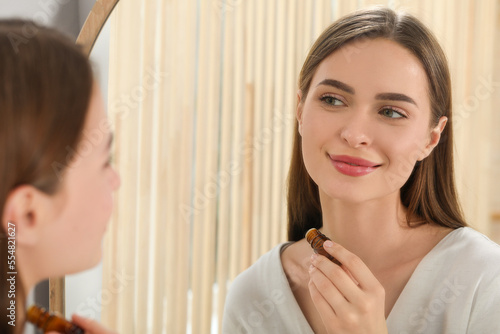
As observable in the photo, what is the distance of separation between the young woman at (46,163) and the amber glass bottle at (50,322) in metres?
0.01

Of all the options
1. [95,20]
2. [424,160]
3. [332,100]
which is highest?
[95,20]

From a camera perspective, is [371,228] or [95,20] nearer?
[371,228]

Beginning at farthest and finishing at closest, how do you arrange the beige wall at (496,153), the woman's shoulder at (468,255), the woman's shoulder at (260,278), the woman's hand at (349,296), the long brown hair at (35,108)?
the beige wall at (496,153), the woman's shoulder at (260,278), the woman's shoulder at (468,255), the woman's hand at (349,296), the long brown hair at (35,108)

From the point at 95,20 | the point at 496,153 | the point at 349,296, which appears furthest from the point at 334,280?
the point at 95,20

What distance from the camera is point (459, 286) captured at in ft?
2.72

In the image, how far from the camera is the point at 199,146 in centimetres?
120

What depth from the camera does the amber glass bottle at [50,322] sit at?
1.69ft

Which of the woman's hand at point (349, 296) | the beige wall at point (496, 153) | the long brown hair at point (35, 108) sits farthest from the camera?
the beige wall at point (496, 153)

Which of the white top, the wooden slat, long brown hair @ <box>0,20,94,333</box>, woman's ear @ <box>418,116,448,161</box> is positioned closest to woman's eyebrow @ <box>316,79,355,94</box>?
woman's ear @ <box>418,116,448,161</box>

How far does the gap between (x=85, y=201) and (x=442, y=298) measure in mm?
564

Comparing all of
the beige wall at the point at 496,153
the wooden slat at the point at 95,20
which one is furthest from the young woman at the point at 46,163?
the beige wall at the point at 496,153

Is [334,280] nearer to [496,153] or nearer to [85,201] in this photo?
[85,201]

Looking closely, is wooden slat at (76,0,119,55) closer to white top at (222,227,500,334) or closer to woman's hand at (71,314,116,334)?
white top at (222,227,500,334)

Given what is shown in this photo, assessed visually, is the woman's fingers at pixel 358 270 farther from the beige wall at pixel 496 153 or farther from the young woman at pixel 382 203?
the beige wall at pixel 496 153
